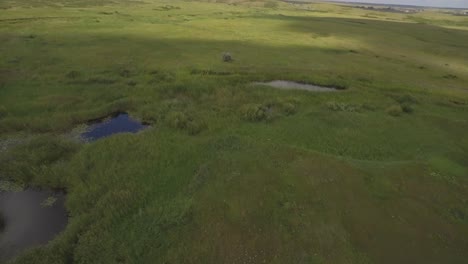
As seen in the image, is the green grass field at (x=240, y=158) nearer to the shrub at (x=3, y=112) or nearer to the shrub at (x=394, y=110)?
the shrub at (x=3, y=112)

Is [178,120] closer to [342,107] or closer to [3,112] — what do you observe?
[3,112]

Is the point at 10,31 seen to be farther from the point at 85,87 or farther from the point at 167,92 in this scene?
the point at 167,92

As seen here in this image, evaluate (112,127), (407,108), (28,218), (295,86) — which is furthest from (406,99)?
(28,218)

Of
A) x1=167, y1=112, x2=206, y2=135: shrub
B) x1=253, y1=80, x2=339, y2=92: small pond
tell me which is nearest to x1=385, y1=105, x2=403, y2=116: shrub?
x1=253, y1=80, x2=339, y2=92: small pond

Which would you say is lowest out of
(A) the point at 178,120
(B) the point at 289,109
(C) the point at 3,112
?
(C) the point at 3,112

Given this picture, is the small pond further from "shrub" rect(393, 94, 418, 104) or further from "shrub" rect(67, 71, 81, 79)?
"shrub" rect(67, 71, 81, 79)

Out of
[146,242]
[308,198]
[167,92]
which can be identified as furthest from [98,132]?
[308,198]
